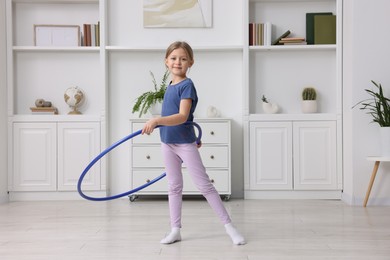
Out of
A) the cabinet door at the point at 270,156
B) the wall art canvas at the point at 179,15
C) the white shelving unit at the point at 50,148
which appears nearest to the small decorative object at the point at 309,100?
the cabinet door at the point at 270,156

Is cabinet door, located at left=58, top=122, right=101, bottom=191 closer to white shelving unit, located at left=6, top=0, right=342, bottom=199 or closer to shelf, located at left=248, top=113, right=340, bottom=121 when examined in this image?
white shelving unit, located at left=6, top=0, right=342, bottom=199

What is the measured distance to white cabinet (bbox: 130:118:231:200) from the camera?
447 cm

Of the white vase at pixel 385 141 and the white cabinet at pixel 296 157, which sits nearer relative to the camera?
the white vase at pixel 385 141

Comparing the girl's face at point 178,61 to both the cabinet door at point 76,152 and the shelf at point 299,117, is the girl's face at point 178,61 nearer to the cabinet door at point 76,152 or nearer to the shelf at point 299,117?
the shelf at point 299,117

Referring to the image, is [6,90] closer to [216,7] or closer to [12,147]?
[12,147]

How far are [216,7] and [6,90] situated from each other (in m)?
2.17

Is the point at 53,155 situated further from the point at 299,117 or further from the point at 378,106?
the point at 378,106

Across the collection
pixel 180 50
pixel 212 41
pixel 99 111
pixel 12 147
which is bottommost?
pixel 12 147

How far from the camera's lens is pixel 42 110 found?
4.66 meters

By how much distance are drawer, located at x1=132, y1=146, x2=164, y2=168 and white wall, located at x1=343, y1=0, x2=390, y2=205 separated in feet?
5.64

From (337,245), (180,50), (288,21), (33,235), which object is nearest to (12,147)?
(33,235)

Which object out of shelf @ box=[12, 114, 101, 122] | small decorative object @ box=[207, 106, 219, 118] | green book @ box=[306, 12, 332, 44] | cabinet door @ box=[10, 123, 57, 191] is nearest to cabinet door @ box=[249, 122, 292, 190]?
small decorative object @ box=[207, 106, 219, 118]

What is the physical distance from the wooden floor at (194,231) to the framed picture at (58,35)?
1.55 meters

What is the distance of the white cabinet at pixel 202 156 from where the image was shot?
447 centimetres
